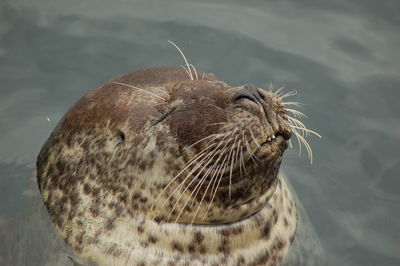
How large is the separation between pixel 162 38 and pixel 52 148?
11.0ft

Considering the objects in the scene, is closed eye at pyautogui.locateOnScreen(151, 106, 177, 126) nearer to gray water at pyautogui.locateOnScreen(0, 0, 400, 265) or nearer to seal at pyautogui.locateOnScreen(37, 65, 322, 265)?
seal at pyautogui.locateOnScreen(37, 65, 322, 265)

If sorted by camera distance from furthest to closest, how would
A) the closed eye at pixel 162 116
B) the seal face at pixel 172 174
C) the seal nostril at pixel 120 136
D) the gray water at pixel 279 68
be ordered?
the gray water at pixel 279 68, the seal nostril at pixel 120 136, the closed eye at pixel 162 116, the seal face at pixel 172 174

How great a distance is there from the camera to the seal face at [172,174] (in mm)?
3812

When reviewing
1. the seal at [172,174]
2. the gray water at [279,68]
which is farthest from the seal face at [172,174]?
the gray water at [279,68]

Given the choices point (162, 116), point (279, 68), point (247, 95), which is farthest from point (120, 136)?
point (279, 68)

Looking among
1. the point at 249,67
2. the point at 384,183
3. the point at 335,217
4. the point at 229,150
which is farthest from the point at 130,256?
the point at 249,67

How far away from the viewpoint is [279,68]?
7.43m

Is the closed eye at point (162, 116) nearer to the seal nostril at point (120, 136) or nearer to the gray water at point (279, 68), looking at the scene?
the seal nostril at point (120, 136)

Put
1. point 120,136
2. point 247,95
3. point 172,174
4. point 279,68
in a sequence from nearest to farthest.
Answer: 1. point 247,95
2. point 172,174
3. point 120,136
4. point 279,68

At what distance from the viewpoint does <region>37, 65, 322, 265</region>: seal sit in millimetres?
3812

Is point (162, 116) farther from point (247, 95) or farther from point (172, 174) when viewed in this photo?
point (247, 95)

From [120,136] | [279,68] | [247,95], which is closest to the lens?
[247,95]

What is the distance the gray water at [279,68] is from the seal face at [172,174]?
1800 millimetres

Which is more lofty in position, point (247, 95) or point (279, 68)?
point (247, 95)
